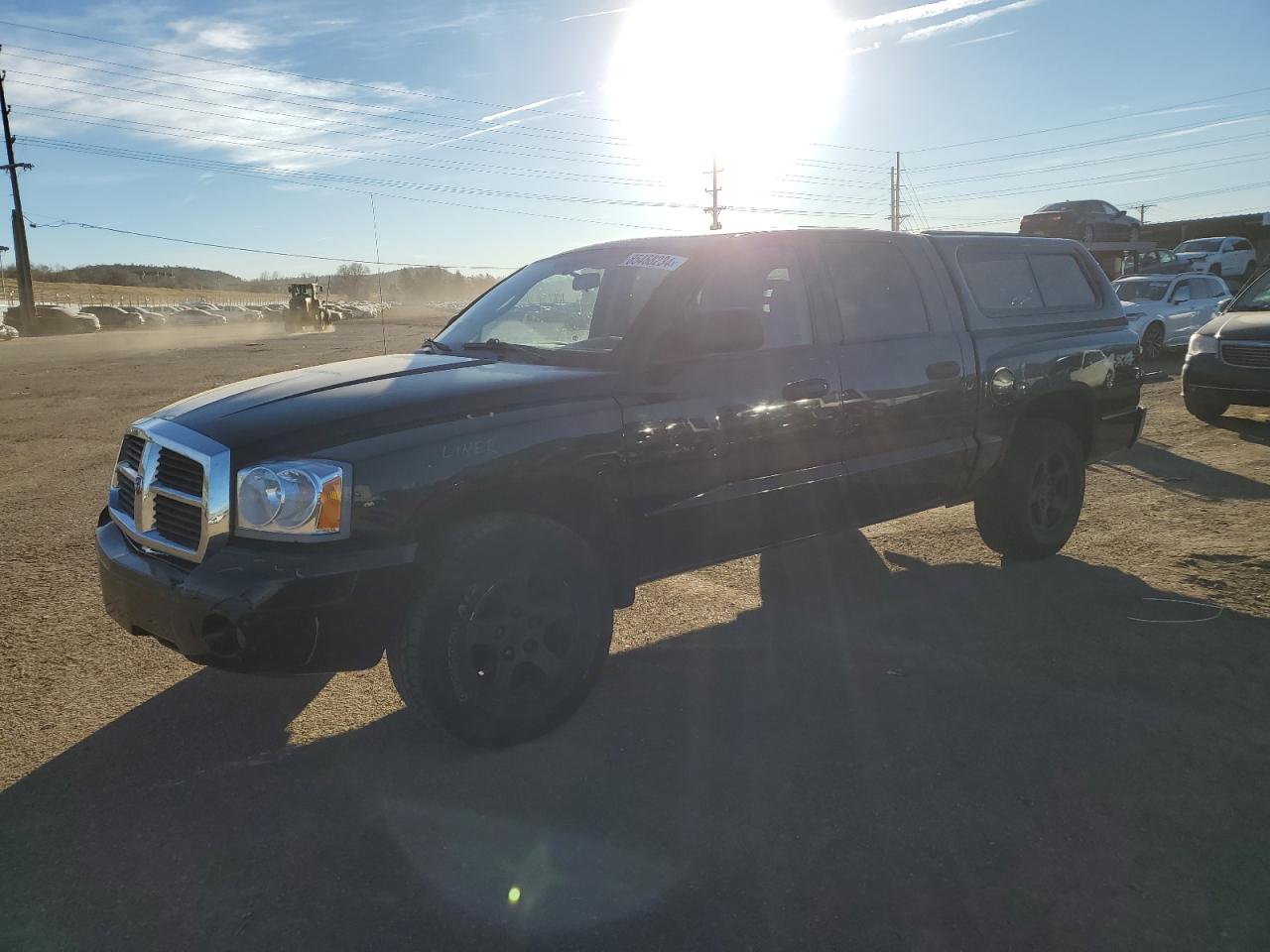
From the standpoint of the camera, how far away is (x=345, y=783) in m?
3.21

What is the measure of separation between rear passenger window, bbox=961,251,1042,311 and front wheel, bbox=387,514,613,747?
9.65 feet

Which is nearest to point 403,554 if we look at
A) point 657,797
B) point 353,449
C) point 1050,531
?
point 353,449

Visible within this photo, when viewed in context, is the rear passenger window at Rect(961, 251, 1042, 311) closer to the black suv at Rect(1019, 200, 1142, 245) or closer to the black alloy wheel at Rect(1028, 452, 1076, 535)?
the black alloy wheel at Rect(1028, 452, 1076, 535)

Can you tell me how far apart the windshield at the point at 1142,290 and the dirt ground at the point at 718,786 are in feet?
47.5

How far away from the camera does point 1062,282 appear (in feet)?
18.7

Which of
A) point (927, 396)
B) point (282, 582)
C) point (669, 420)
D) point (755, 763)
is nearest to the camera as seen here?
point (282, 582)

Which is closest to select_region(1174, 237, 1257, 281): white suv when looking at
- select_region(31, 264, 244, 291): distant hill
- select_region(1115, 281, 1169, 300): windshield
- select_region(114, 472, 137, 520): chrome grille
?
select_region(1115, 281, 1169, 300): windshield

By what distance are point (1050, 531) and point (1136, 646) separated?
1.47 meters

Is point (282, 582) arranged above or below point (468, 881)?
above

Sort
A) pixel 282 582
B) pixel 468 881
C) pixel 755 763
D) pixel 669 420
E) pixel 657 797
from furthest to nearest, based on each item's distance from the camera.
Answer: pixel 669 420 < pixel 755 763 < pixel 657 797 < pixel 282 582 < pixel 468 881

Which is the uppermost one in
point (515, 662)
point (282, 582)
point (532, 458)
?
point (532, 458)

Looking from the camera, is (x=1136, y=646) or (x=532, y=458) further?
(x=1136, y=646)

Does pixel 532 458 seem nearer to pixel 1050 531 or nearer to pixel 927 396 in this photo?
pixel 927 396

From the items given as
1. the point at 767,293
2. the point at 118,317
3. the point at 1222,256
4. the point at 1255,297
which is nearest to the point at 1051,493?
the point at 767,293
